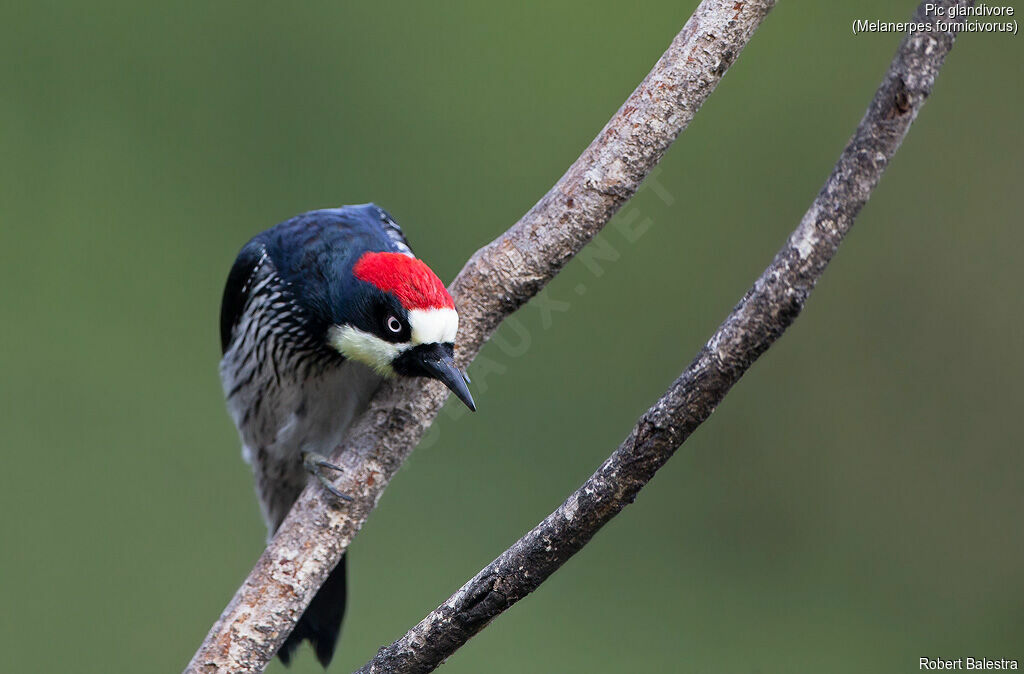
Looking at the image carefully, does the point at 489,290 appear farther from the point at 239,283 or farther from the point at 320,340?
the point at 239,283

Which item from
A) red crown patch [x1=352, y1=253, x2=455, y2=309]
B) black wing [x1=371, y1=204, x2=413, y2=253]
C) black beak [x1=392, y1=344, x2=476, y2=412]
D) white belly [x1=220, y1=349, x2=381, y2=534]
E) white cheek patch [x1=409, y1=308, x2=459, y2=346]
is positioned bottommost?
white belly [x1=220, y1=349, x2=381, y2=534]

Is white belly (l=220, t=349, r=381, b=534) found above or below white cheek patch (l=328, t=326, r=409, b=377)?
below

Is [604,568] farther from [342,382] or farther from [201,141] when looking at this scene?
[201,141]

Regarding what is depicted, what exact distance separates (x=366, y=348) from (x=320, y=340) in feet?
0.76

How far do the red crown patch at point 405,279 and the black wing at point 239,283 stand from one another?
19.6 inches

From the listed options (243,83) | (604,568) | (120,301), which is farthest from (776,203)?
(120,301)

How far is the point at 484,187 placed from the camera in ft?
17.0

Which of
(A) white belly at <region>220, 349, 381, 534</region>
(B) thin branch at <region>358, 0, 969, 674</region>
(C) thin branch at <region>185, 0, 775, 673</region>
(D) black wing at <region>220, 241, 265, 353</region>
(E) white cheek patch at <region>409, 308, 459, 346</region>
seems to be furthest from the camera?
(D) black wing at <region>220, 241, 265, 353</region>

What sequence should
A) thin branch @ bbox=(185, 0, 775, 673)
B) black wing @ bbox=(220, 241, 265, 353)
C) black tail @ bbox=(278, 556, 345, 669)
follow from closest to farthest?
thin branch @ bbox=(185, 0, 775, 673) < black wing @ bbox=(220, 241, 265, 353) < black tail @ bbox=(278, 556, 345, 669)

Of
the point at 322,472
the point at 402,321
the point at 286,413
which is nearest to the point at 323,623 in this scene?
the point at 286,413

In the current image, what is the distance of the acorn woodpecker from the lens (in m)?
2.62

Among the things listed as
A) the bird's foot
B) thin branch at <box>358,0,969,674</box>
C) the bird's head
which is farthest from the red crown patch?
thin branch at <box>358,0,969,674</box>

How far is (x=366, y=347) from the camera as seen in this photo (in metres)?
2.73

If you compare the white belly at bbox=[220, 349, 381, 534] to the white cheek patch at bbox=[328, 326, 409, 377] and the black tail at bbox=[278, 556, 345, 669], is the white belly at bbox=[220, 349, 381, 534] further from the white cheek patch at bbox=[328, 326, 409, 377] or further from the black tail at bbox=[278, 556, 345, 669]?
the black tail at bbox=[278, 556, 345, 669]
